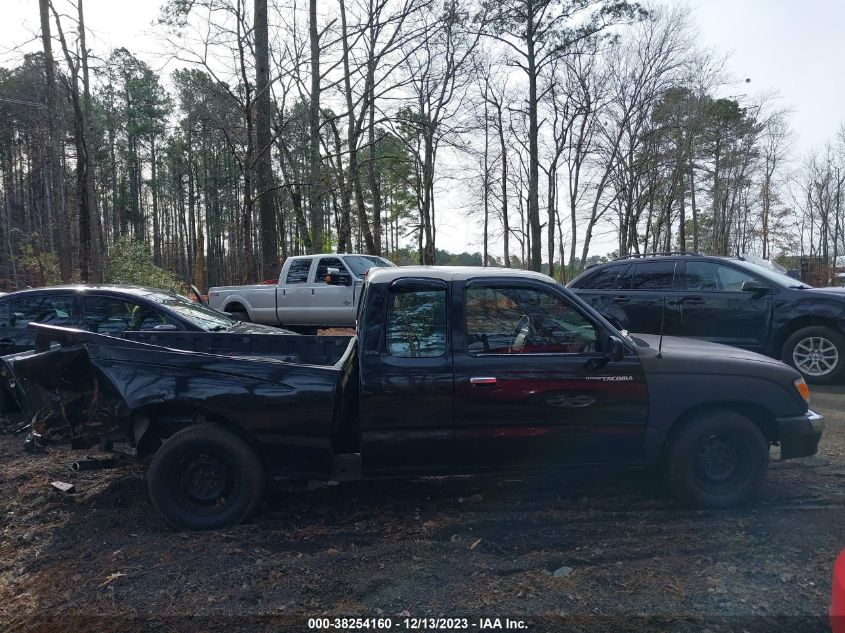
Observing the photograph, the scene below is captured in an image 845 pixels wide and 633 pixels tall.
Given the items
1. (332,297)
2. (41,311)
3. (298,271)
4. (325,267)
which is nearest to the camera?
(41,311)

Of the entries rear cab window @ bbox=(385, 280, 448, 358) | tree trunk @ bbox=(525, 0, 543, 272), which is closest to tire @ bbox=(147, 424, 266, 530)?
rear cab window @ bbox=(385, 280, 448, 358)

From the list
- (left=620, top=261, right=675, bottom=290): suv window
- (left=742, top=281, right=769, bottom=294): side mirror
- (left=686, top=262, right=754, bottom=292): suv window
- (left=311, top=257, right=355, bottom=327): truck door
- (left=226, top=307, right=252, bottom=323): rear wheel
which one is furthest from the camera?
(left=226, top=307, right=252, bottom=323): rear wheel

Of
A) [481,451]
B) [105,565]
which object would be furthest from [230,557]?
[481,451]

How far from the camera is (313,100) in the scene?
16719 mm

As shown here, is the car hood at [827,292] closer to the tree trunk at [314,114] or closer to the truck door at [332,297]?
the truck door at [332,297]

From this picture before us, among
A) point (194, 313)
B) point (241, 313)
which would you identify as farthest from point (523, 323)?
point (241, 313)

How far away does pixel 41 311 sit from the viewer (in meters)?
7.35

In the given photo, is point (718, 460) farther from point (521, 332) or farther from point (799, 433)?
point (521, 332)

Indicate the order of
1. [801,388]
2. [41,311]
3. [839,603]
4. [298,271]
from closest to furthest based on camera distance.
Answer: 1. [839,603]
2. [801,388]
3. [41,311]
4. [298,271]

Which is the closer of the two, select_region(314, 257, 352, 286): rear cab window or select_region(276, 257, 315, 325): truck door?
select_region(314, 257, 352, 286): rear cab window

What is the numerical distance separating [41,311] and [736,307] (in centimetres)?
932

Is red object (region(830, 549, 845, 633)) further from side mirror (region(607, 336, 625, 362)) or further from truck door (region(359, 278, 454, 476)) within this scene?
truck door (region(359, 278, 454, 476))

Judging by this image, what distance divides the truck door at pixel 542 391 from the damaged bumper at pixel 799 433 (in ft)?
3.44

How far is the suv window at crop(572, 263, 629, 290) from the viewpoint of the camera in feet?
31.9
